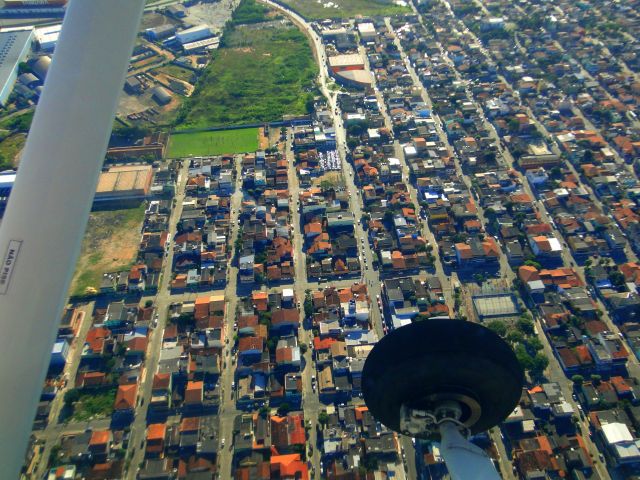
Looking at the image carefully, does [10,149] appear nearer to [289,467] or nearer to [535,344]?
[289,467]

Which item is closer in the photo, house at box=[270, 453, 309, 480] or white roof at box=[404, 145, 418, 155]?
house at box=[270, 453, 309, 480]

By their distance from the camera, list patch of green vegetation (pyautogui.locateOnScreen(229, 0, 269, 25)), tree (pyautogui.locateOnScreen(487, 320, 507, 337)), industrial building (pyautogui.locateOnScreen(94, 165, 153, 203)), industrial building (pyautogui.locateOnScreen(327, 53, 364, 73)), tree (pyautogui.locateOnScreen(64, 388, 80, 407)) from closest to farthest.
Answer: tree (pyautogui.locateOnScreen(64, 388, 80, 407)), tree (pyautogui.locateOnScreen(487, 320, 507, 337)), industrial building (pyautogui.locateOnScreen(94, 165, 153, 203)), industrial building (pyautogui.locateOnScreen(327, 53, 364, 73)), patch of green vegetation (pyautogui.locateOnScreen(229, 0, 269, 25))

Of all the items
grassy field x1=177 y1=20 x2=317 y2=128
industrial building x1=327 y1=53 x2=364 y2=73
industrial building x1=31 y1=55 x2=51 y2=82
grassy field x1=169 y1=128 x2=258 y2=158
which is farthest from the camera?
industrial building x1=327 y1=53 x2=364 y2=73

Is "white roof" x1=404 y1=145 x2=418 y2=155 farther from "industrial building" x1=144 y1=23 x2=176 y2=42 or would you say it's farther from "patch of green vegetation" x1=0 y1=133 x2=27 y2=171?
"industrial building" x1=144 y1=23 x2=176 y2=42

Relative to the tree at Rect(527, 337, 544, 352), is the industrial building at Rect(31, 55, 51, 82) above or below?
above

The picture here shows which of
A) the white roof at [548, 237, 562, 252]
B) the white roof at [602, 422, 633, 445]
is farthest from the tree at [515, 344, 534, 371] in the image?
the white roof at [548, 237, 562, 252]
